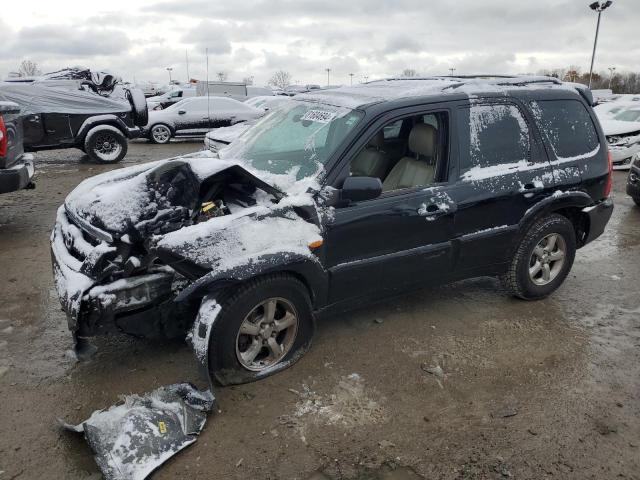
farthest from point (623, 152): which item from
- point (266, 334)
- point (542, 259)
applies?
point (266, 334)

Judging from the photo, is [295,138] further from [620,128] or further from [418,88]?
[620,128]

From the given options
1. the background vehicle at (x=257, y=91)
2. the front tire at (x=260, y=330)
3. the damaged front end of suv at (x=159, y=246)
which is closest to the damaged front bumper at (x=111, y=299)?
the damaged front end of suv at (x=159, y=246)

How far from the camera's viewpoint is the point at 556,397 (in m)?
3.30

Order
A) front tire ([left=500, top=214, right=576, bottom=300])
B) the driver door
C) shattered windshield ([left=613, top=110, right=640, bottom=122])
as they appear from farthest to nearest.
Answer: shattered windshield ([left=613, top=110, right=640, bottom=122]) → front tire ([left=500, top=214, right=576, bottom=300]) → the driver door

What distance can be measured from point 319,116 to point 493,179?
1.41 m

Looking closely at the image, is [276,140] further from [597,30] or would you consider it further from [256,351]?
[597,30]

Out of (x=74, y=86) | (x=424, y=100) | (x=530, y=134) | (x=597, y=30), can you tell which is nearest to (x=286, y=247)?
(x=424, y=100)

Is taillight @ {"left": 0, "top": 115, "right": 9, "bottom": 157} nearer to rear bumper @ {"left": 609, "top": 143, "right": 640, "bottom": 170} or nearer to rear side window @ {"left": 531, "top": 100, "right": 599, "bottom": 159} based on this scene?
rear side window @ {"left": 531, "top": 100, "right": 599, "bottom": 159}

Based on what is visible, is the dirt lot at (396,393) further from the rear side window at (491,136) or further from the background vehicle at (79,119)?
the background vehicle at (79,119)

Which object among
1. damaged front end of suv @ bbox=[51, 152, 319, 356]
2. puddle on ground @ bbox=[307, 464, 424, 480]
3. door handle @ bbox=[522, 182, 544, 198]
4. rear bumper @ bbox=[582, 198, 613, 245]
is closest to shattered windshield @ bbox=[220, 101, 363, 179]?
damaged front end of suv @ bbox=[51, 152, 319, 356]

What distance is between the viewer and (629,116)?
12.5 metres

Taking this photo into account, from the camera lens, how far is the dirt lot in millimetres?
2727

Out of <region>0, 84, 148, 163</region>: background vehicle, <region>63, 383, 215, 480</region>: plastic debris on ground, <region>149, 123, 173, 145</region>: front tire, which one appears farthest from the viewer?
<region>149, 123, 173, 145</region>: front tire

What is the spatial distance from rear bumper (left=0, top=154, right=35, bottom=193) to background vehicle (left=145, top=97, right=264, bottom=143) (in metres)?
9.06
